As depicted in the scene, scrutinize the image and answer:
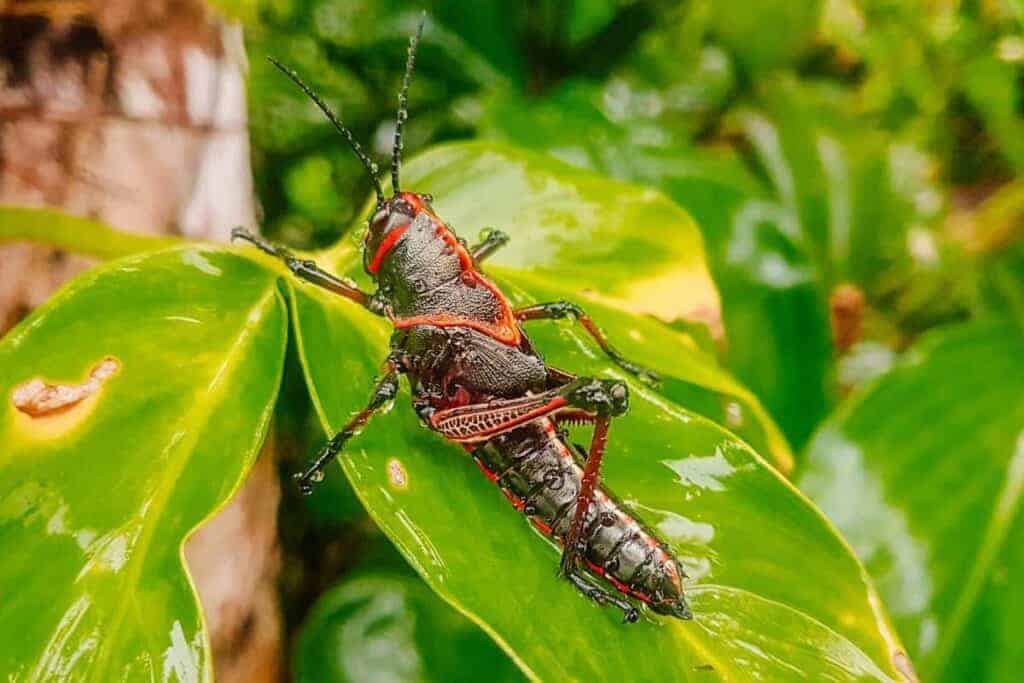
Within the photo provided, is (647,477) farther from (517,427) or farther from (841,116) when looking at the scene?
(841,116)

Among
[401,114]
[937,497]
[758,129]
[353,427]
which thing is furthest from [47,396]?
[758,129]

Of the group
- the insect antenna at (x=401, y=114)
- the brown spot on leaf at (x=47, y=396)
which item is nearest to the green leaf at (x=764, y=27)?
the insect antenna at (x=401, y=114)

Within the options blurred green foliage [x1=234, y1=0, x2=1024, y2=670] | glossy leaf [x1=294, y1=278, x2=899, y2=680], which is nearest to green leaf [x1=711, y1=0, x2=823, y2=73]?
blurred green foliage [x1=234, y1=0, x2=1024, y2=670]

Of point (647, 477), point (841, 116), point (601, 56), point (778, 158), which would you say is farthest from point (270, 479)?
point (841, 116)

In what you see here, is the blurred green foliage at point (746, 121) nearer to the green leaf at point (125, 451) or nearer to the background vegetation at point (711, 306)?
the background vegetation at point (711, 306)

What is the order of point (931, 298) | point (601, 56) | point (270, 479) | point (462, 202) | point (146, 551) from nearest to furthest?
point (146, 551)
point (462, 202)
point (270, 479)
point (601, 56)
point (931, 298)

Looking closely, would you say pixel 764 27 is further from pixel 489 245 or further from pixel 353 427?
pixel 353 427

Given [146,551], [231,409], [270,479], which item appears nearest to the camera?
[146,551]

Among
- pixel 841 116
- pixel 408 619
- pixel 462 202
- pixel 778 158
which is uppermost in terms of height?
pixel 841 116
